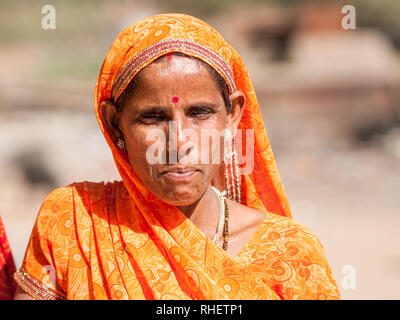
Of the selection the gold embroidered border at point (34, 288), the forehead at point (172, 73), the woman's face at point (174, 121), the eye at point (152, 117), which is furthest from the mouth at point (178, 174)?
the gold embroidered border at point (34, 288)

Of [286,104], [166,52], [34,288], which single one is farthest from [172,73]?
[286,104]

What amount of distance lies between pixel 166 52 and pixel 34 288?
1.16 meters

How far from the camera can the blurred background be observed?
9.48 meters

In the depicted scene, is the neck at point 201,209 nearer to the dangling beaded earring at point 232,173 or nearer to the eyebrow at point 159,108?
the dangling beaded earring at point 232,173

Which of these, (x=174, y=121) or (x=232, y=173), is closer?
(x=174, y=121)

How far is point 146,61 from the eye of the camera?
223 centimetres

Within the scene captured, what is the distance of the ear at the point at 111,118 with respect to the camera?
2441 millimetres

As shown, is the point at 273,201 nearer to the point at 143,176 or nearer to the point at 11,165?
the point at 143,176

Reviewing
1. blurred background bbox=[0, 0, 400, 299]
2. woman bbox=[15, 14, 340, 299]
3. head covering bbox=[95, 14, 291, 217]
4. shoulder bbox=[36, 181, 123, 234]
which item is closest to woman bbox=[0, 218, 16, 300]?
woman bbox=[15, 14, 340, 299]

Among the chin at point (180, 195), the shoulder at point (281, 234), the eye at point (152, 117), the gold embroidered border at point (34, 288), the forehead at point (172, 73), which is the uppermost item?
the forehead at point (172, 73)

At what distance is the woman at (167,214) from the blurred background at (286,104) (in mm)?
5111

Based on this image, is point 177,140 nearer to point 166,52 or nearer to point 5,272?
point 166,52

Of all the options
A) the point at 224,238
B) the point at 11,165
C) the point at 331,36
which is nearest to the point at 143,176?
the point at 224,238

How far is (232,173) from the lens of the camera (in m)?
2.73
